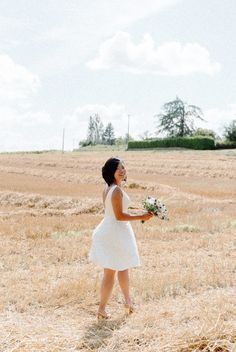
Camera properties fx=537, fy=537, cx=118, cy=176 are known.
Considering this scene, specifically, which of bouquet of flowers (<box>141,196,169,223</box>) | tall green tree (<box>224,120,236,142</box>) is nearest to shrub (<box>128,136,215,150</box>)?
tall green tree (<box>224,120,236,142</box>)

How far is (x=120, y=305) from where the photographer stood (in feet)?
21.0

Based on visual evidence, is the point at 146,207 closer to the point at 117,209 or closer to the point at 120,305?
the point at 117,209

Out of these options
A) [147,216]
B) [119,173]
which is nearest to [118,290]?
[147,216]

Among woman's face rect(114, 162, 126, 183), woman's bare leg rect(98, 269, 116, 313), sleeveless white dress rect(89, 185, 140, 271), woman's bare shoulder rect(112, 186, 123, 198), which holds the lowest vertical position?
woman's bare leg rect(98, 269, 116, 313)

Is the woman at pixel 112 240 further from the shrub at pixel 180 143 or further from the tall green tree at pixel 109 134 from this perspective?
the tall green tree at pixel 109 134

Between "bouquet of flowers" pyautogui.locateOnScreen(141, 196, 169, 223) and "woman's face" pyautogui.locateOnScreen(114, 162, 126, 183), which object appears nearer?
"woman's face" pyautogui.locateOnScreen(114, 162, 126, 183)

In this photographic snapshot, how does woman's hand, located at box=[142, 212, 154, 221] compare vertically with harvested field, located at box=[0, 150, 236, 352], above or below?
above

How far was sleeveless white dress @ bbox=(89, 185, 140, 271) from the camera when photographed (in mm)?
5805

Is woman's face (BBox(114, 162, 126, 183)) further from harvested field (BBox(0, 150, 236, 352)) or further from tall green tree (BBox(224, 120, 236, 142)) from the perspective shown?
tall green tree (BBox(224, 120, 236, 142))

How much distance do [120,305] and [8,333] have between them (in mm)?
1742

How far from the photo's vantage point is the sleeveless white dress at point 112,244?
580cm

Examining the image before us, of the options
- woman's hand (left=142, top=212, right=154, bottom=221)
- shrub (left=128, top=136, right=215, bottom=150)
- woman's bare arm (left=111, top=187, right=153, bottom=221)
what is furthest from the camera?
shrub (left=128, top=136, right=215, bottom=150)

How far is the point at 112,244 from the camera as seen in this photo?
19.1ft

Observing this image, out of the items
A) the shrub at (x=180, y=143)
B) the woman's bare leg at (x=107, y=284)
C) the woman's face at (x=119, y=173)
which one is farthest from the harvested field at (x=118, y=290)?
the shrub at (x=180, y=143)
